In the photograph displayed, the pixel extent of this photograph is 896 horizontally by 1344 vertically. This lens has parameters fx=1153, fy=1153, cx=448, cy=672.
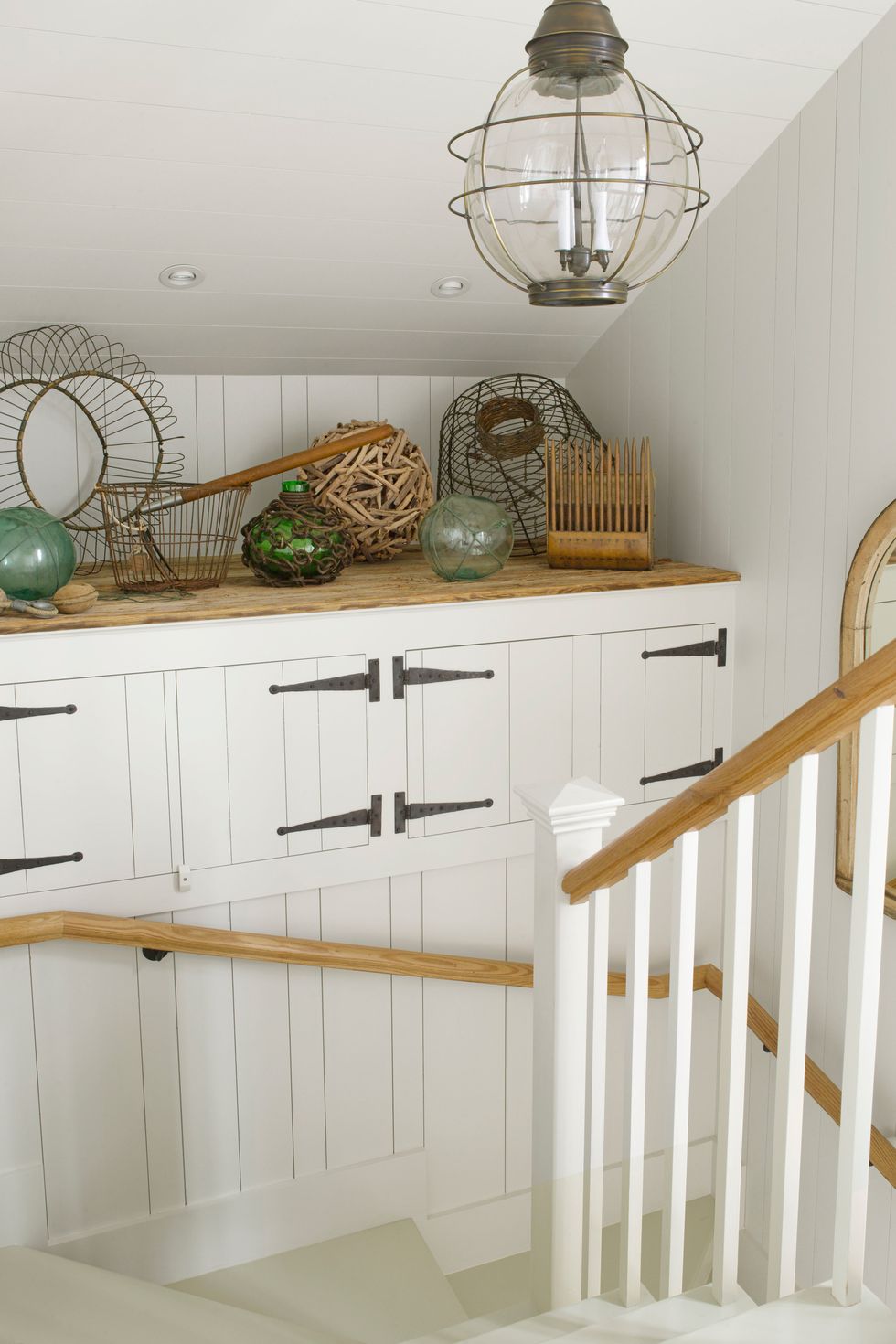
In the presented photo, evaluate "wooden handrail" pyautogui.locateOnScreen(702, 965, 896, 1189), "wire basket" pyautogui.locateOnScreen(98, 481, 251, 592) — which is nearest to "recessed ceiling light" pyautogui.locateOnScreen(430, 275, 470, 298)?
"wire basket" pyautogui.locateOnScreen(98, 481, 251, 592)

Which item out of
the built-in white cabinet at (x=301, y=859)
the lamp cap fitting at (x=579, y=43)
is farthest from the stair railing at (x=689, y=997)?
the built-in white cabinet at (x=301, y=859)

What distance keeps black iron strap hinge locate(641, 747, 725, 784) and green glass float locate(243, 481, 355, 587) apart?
0.94 m

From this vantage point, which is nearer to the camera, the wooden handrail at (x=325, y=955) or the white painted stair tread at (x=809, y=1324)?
the white painted stair tread at (x=809, y=1324)

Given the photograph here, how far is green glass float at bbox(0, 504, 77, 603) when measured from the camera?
7.46 feet

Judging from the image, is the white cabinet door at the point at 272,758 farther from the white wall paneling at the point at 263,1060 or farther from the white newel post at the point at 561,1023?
the white newel post at the point at 561,1023

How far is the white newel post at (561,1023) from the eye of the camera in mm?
1704

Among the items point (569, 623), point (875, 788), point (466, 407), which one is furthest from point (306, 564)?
point (875, 788)

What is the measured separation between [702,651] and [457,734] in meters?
0.69

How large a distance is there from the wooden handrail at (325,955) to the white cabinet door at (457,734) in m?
0.32

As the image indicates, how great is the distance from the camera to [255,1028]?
105 inches

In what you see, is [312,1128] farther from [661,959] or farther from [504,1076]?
[661,959]

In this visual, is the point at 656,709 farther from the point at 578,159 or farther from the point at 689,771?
the point at 578,159

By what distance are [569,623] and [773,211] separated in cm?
103

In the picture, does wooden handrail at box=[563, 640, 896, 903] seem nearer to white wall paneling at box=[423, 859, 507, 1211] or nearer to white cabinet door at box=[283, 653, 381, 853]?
white cabinet door at box=[283, 653, 381, 853]
